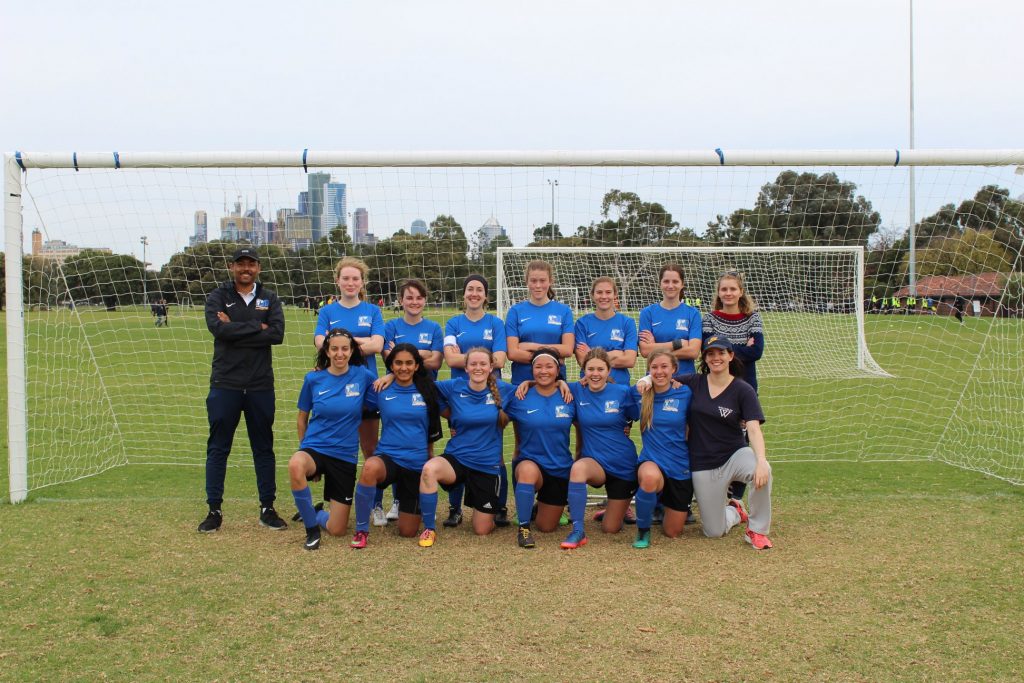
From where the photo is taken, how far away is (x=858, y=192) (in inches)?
272

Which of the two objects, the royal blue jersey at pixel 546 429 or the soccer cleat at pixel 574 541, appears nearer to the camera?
the soccer cleat at pixel 574 541

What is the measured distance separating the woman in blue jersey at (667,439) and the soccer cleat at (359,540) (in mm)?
1739

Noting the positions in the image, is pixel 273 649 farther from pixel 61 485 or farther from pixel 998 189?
pixel 998 189

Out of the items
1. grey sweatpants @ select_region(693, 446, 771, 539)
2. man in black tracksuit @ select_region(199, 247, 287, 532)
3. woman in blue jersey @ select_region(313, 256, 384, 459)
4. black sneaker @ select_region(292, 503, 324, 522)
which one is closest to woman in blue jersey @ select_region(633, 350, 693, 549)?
grey sweatpants @ select_region(693, 446, 771, 539)

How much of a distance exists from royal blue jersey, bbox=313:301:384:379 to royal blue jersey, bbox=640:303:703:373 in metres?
1.90

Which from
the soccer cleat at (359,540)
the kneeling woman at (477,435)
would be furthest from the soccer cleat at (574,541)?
the soccer cleat at (359,540)

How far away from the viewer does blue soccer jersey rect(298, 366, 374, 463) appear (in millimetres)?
5039

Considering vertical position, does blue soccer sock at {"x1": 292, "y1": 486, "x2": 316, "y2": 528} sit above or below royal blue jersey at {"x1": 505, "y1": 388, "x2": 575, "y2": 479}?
below

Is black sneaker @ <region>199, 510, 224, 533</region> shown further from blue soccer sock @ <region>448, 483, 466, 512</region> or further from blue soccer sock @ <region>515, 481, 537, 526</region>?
blue soccer sock @ <region>515, 481, 537, 526</region>

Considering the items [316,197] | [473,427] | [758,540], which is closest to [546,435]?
[473,427]

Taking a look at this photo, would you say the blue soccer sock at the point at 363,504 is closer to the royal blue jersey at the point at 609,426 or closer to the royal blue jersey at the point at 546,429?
the royal blue jersey at the point at 546,429

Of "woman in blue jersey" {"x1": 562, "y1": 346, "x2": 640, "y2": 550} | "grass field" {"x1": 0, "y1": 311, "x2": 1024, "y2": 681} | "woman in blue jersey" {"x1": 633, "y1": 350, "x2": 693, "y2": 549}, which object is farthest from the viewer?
"woman in blue jersey" {"x1": 562, "y1": 346, "x2": 640, "y2": 550}

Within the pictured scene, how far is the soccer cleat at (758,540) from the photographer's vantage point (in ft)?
15.6

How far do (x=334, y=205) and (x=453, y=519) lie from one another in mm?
2966
